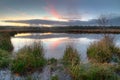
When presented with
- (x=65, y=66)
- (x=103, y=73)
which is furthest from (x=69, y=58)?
(x=103, y=73)

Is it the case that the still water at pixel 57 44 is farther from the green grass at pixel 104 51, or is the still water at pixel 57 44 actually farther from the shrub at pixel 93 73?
the shrub at pixel 93 73

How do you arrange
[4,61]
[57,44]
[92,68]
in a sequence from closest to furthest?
[92,68], [4,61], [57,44]

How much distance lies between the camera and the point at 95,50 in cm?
2156

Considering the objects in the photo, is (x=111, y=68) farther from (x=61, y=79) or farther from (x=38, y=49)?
(x=38, y=49)

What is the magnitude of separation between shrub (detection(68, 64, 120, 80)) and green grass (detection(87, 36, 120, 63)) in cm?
428

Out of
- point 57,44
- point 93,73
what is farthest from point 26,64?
point 57,44

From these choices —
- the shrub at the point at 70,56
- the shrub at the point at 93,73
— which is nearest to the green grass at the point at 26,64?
the shrub at the point at 70,56

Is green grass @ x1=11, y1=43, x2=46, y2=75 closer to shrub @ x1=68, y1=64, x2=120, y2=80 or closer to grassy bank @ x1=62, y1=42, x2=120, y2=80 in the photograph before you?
grassy bank @ x1=62, y1=42, x2=120, y2=80

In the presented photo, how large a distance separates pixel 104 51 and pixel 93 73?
6649mm

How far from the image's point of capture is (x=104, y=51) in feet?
68.8

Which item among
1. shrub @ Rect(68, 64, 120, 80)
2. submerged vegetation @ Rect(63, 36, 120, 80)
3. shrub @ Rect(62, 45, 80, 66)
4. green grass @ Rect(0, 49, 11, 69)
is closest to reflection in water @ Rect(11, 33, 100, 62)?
shrub @ Rect(62, 45, 80, 66)

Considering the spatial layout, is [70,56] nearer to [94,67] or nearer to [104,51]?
[104,51]

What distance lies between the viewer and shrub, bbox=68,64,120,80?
1427 centimetres

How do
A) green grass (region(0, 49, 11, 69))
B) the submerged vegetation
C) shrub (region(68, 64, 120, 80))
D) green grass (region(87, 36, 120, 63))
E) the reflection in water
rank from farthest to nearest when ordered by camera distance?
1. the reflection in water
2. green grass (region(87, 36, 120, 63))
3. green grass (region(0, 49, 11, 69))
4. the submerged vegetation
5. shrub (region(68, 64, 120, 80))
